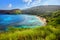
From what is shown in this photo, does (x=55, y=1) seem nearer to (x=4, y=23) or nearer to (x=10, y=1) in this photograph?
(x=10, y=1)

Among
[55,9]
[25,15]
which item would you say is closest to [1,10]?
[25,15]

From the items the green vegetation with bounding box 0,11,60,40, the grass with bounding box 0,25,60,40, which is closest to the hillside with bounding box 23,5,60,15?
the green vegetation with bounding box 0,11,60,40

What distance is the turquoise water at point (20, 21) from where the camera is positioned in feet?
8.43

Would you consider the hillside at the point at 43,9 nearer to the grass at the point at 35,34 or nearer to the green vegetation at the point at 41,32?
the green vegetation at the point at 41,32

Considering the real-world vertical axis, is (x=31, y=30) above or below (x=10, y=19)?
below

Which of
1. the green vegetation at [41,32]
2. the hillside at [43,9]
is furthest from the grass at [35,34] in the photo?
the hillside at [43,9]

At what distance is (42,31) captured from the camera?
263 cm

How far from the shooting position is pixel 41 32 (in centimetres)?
262

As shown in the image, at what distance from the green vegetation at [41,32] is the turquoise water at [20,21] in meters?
0.08

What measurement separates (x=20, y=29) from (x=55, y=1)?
Result: 0.82m

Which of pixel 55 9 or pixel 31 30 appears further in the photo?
pixel 55 9

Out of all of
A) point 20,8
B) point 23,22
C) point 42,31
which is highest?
point 20,8

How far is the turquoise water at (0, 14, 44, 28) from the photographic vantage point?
8.43 ft

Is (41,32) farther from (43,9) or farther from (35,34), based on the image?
(43,9)
